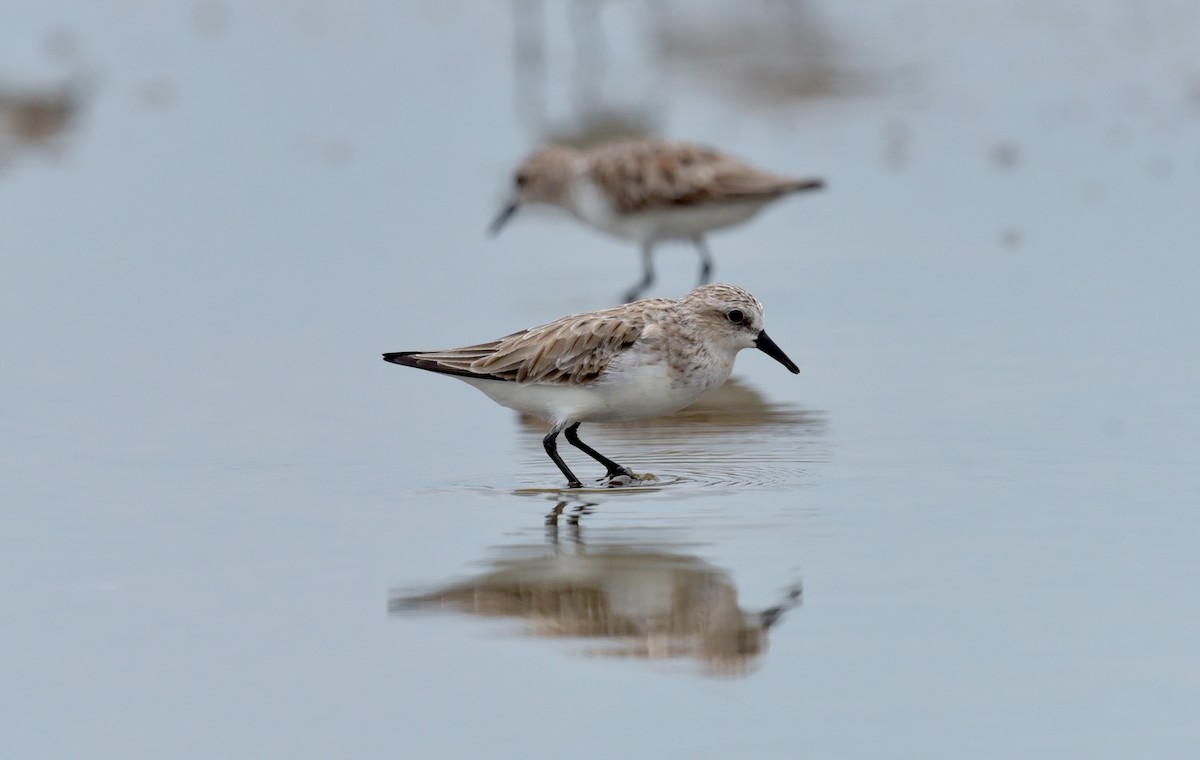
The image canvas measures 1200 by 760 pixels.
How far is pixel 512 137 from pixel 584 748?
15370 millimetres

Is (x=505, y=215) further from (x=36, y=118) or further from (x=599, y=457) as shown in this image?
(x=599, y=457)

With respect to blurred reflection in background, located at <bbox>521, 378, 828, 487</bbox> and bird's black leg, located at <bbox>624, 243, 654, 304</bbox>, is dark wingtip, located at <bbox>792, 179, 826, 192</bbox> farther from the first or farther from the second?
blurred reflection in background, located at <bbox>521, 378, 828, 487</bbox>

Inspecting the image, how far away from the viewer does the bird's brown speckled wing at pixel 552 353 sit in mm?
8773

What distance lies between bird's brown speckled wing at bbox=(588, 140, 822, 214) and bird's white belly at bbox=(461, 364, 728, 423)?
18.1 feet

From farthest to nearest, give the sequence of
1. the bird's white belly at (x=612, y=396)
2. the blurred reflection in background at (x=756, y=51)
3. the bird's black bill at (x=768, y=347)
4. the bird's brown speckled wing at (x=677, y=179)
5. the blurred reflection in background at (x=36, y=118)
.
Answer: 1. the blurred reflection in background at (x=756, y=51)
2. the blurred reflection in background at (x=36, y=118)
3. the bird's brown speckled wing at (x=677, y=179)
4. the bird's black bill at (x=768, y=347)
5. the bird's white belly at (x=612, y=396)

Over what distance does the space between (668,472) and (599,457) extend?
12.8 inches

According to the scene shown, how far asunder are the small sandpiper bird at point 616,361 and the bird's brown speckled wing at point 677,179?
17.4 ft

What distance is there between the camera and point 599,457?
8859mm

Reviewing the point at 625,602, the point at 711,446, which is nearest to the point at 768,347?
the point at 711,446

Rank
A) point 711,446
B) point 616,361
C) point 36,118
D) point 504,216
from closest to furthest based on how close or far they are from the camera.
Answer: point 616,361 → point 711,446 → point 504,216 → point 36,118

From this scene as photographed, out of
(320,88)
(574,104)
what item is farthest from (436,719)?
(320,88)

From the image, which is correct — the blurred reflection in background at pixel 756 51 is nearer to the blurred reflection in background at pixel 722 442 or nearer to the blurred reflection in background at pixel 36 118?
the blurred reflection in background at pixel 36 118

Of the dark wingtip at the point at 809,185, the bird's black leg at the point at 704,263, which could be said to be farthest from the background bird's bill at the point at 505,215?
the dark wingtip at the point at 809,185

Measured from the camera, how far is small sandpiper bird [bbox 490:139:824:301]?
1440 cm
